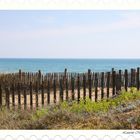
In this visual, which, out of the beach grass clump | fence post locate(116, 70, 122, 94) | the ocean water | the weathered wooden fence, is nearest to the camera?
the beach grass clump

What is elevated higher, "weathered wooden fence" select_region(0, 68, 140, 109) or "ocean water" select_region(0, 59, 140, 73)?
"weathered wooden fence" select_region(0, 68, 140, 109)

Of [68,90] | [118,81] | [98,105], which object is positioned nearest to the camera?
[98,105]

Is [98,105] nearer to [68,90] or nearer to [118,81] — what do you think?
[68,90]

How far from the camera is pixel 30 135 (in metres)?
3.79

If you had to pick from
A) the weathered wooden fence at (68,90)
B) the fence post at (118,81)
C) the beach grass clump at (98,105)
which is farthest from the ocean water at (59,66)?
the beach grass clump at (98,105)

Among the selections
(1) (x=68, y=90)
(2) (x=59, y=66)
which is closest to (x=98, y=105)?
(1) (x=68, y=90)

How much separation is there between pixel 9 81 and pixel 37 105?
13.6ft

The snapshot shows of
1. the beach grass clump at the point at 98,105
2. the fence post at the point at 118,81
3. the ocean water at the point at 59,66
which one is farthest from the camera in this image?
the ocean water at the point at 59,66

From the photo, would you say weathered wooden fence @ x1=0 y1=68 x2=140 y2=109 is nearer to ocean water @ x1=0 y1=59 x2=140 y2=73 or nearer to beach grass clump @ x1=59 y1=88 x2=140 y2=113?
beach grass clump @ x1=59 y1=88 x2=140 y2=113

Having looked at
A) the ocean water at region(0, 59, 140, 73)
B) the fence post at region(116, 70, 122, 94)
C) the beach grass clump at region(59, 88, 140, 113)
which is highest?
the fence post at region(116, 70, 122, 94)

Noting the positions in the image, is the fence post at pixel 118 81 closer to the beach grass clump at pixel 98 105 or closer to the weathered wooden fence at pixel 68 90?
the weathered wooden fence at pixel 68 90

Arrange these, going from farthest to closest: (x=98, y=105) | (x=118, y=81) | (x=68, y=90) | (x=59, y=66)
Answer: (x=59, y=66) < (x=118, y=81) < (x=68, y=90) < (x=98, y=105)

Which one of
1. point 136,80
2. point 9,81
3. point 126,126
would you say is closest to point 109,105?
point 126,126

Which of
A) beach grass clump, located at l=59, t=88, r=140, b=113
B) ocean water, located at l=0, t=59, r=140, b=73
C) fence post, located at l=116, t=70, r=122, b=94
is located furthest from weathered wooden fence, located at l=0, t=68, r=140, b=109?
ocean water, located at l=0, t=59, r=140, b=73
